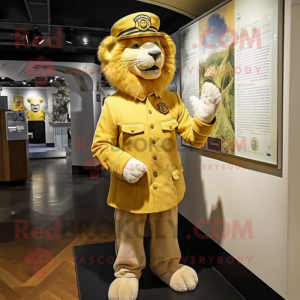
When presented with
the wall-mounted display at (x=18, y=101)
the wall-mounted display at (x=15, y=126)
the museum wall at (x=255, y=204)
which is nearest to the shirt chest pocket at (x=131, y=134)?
the museum wall at (x=255, y=204)

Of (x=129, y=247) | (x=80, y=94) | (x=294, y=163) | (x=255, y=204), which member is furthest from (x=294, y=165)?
(x=80, y=94)

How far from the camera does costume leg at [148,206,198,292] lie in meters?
2.31

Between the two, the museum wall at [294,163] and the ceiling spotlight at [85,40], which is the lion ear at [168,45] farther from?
the ceiling spotlight at [85,40]

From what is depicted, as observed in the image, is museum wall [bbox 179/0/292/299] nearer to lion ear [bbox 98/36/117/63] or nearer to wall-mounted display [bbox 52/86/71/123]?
lion ear [bbox 98/36/117/63]

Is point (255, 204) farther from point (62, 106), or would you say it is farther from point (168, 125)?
point (62, 106)

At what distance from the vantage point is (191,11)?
2775 millimetres

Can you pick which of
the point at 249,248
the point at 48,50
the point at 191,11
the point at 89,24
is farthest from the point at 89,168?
the point at 249,248

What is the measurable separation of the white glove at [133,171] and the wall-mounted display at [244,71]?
0.62 meters

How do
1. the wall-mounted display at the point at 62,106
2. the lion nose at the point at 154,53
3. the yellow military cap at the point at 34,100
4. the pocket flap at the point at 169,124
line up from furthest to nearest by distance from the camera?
the yellow military cap at the point at 34,100
the wall-mounted display at the point at 62,106
the pocket flap at the point at 169,124
the lion nose at the point at 154,53

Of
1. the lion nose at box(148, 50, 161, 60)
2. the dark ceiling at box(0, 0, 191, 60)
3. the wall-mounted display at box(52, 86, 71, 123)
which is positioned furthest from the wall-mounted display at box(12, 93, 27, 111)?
the lion nose at box(148, 50, 161, 60)

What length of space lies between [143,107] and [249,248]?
3.59ft

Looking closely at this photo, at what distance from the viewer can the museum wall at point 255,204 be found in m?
1.73

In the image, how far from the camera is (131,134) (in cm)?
219

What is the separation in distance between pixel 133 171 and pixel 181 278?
33.2 inches
